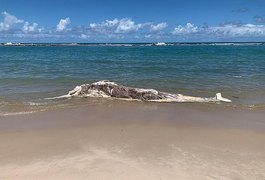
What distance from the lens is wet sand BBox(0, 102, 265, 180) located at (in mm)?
7254

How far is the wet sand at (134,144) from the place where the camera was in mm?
7254

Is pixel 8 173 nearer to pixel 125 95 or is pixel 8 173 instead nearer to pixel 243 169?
pixel 243 169

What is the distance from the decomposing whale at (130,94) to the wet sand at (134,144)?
1.68 meters

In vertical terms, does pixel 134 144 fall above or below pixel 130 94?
below

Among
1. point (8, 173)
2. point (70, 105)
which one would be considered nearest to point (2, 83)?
point (70, 105)

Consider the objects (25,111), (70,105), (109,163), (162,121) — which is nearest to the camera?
(109,163)

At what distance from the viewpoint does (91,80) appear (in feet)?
75.3

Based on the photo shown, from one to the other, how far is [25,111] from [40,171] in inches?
249

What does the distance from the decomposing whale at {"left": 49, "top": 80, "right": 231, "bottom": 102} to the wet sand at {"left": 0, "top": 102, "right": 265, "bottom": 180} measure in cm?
168

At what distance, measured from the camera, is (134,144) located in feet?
29.5

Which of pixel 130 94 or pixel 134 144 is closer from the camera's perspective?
pixel 134 144

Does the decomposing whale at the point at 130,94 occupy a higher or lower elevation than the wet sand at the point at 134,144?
higher

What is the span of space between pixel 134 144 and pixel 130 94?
666 cm

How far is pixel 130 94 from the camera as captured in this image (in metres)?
15.5
